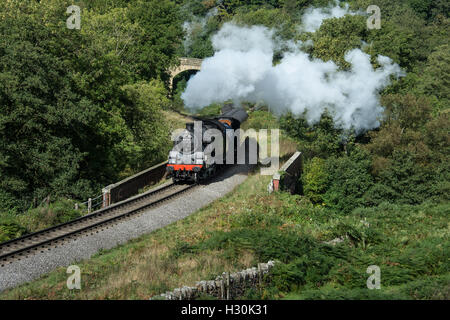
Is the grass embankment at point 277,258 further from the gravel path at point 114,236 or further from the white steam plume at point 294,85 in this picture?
the white steam plume at point 294,85

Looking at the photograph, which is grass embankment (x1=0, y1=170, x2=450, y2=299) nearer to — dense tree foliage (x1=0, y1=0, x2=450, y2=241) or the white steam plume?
dense tree foliage (x1=0, y1=0, x2=450, y2=241)

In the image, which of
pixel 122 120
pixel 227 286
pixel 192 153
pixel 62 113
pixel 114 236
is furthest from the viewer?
pixel 122 120

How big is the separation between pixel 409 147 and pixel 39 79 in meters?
27.5

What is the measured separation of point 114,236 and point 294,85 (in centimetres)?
1983

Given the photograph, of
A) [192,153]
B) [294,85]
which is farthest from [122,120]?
[294,85]

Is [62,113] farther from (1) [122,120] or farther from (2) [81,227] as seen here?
(2) [81,227]

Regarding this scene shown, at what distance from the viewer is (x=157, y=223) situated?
23125 millimetres

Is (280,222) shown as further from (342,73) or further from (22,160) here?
(342,73)

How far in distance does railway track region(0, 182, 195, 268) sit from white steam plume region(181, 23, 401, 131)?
8744 mm

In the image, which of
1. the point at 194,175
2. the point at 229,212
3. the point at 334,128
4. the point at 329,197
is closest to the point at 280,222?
the point at 229,212

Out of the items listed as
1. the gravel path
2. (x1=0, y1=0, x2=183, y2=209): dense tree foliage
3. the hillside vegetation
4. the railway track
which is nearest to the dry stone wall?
the hillside vegetation

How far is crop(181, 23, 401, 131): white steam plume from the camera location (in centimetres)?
3366

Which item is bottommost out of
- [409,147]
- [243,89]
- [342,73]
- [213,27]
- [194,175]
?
[194,175]

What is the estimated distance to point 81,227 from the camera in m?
21.9
